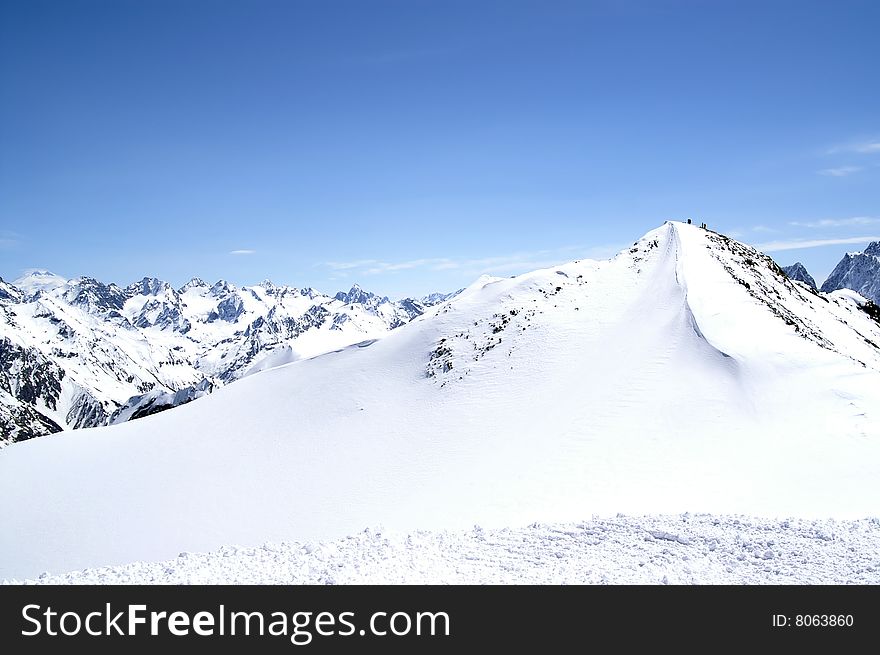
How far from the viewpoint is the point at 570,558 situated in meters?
11.3

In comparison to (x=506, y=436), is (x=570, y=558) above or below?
below

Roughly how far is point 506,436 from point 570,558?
10.8m

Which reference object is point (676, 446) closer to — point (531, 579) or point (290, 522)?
point (531, 579)

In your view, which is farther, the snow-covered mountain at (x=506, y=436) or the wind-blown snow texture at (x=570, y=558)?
the snow-covered mountain at (x=506, y=436)

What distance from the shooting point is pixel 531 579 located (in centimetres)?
1034

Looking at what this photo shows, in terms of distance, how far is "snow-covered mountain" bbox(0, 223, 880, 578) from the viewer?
16.5 metres

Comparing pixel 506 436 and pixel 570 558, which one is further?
pixel 506 436

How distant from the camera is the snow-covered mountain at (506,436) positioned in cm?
1645

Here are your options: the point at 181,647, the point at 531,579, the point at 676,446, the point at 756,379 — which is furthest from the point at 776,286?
the point at 181,647

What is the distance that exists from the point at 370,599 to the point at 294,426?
18.4 meters

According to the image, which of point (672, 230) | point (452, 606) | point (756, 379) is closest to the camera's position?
point (452, 606)

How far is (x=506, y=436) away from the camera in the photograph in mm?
22062

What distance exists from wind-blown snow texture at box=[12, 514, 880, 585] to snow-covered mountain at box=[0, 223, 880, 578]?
2003mm

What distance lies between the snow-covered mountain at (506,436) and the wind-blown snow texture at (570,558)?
78.9 inches
